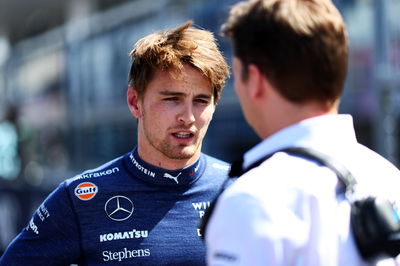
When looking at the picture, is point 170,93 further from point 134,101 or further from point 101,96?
point 101,96

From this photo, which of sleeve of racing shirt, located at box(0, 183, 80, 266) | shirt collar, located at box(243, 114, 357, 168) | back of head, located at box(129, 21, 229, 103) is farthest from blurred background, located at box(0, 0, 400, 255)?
shirt collar, located at box(243, 114, 357, 168)

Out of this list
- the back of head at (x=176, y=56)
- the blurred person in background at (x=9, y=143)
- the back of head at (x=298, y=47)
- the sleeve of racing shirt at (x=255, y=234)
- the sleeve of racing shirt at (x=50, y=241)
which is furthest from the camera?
the blurred person in background at (x=9, y=143)

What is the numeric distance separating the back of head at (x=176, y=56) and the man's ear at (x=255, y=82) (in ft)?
3.37

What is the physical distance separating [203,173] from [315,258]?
1.31 metres

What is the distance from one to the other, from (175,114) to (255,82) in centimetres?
108

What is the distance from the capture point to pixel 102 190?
102 inches

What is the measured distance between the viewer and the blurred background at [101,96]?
206 inches

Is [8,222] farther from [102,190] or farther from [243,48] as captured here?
[243,48]

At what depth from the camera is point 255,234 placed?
140cm

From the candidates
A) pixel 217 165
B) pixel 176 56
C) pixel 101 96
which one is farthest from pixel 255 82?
pixel 101 96

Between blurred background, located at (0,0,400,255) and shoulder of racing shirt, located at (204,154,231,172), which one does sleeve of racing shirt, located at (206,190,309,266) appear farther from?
blurred background, located at (0,0,400,255)

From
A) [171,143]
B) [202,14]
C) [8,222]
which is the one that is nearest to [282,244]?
[171,143]

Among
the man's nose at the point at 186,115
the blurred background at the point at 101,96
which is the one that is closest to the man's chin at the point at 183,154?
the man's nose at the point at 186,115

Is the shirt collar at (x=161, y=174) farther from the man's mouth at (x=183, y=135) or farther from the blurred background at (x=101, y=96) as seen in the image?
the blurred background at (x=101, y=96)
